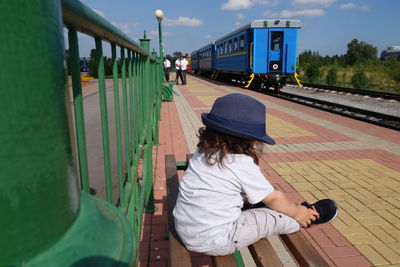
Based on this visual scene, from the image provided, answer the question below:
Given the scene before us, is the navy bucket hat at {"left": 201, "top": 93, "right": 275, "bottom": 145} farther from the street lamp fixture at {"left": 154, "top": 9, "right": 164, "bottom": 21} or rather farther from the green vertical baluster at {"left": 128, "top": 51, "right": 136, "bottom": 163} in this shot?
the street lamp fixture at {"left": 154, "top": 9, "right": 164, "bottom": 21}

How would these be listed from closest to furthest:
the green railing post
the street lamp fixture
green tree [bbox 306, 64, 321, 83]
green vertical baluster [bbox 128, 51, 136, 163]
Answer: the green railing post
green vertical baluster [bbox 128, 51, 136, 163]
the street lamp fixture
green tree [bbox 306, 64, 321, 83]

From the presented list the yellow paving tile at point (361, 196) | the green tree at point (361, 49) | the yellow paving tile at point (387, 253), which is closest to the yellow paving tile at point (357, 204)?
the yellow paving tile at point (361, 196)

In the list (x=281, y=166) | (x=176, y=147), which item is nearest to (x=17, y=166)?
(x=281, y=166)

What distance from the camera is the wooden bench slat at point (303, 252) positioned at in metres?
1.76

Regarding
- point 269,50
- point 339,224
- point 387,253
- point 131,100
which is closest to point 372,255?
point 387,253

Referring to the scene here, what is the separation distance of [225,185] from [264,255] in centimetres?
44

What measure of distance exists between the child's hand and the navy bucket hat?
55cm

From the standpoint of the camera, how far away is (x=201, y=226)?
197 centimetres

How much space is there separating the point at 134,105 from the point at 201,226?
1009 mm

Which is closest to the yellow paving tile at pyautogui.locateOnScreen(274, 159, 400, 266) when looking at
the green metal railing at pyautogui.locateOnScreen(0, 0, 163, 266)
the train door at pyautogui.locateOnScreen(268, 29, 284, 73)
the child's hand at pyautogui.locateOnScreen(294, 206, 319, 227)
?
the child's hand at pyautogui.locateOnScreen(294, 206, 319, 227)

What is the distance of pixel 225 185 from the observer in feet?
6.46

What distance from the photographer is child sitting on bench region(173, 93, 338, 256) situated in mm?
1966

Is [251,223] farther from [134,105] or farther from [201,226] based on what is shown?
[134,105]

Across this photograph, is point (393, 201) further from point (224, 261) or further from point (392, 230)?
point (224, 261)
